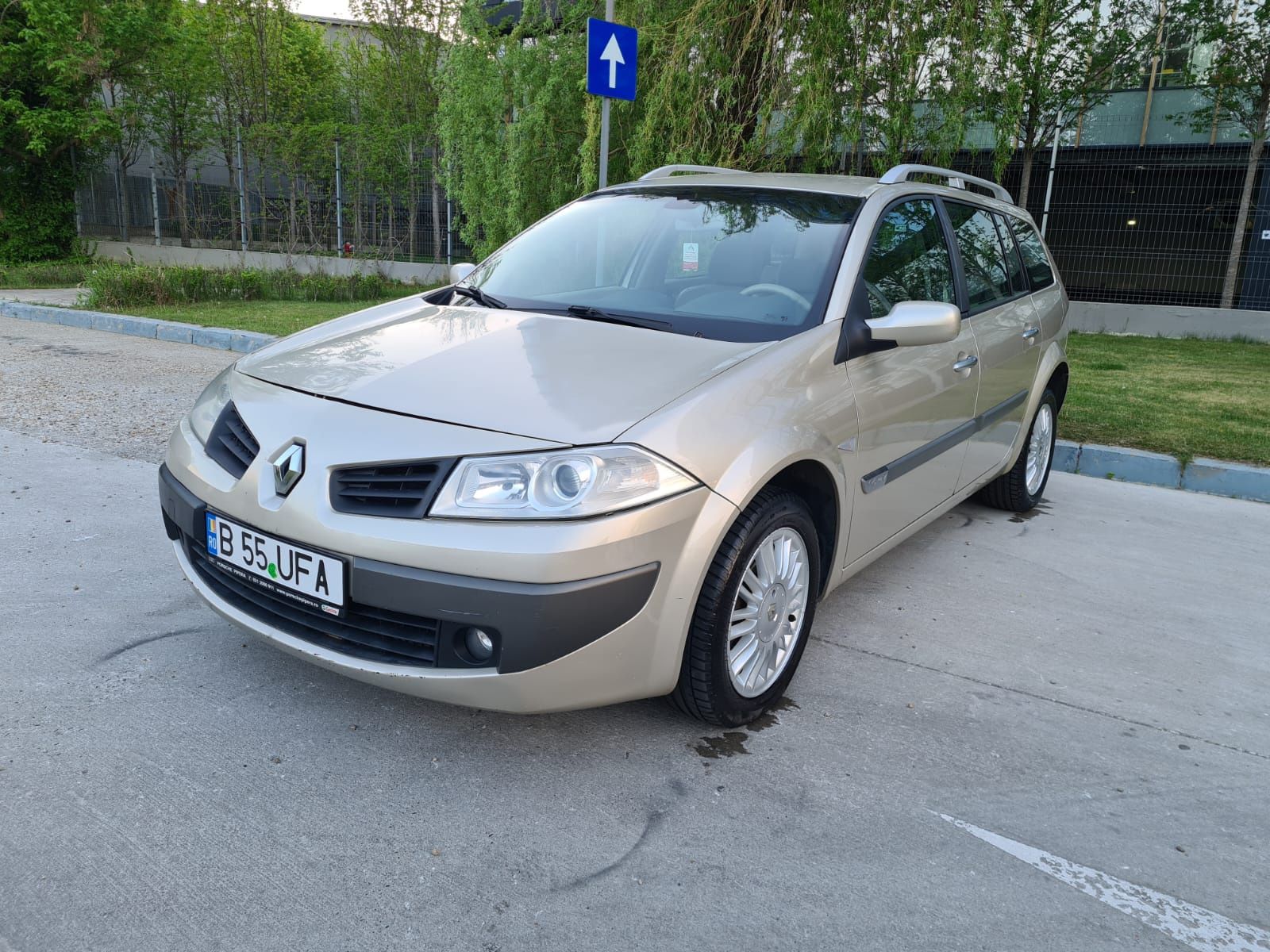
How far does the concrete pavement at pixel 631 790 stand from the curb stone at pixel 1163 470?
7.15ft

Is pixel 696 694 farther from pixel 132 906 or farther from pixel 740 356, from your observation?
pixel 132 906

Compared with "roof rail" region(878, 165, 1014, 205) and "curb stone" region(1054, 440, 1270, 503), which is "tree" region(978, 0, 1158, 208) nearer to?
"curb stone" region(1054, 440, 1270, 503)

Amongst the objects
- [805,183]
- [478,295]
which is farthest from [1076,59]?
[478,295]

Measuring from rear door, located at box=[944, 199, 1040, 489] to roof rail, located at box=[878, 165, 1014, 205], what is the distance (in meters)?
0.18

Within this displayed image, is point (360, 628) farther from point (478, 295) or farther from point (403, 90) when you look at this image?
point (403, 90)

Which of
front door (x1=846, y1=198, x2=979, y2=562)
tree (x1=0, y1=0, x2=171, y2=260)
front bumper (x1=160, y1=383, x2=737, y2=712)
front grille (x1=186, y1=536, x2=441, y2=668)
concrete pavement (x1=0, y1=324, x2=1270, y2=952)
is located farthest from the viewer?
tree (x1=0, y1=0, x2=171, y2=260)

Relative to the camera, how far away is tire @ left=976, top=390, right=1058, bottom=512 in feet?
15.4

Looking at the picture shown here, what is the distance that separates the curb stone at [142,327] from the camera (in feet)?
29.1

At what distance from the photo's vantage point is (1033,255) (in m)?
4.77

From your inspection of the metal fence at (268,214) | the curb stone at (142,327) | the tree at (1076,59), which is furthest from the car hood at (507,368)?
the metal fence at (268,214)

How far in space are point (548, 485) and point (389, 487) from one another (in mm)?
389

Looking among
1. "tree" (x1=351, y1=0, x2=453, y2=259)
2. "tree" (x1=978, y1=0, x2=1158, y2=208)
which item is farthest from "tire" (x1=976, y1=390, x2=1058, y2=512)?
"tree" (x1=351, y1=0, x2=453, y2=259)

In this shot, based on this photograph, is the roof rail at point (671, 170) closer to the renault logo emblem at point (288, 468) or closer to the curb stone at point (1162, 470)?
the renault logo emblem at point (288, 468)

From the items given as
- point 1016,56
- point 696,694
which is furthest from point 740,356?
point 1016,56
